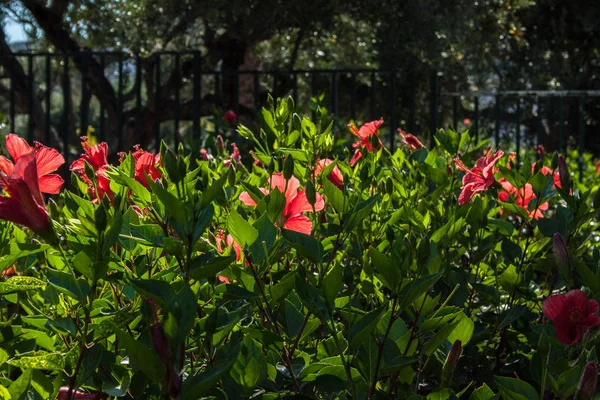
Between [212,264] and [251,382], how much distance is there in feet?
0.43

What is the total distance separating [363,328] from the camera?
0.94 metres

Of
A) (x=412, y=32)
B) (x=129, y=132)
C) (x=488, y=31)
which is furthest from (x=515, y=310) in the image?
(x=488, y=31)

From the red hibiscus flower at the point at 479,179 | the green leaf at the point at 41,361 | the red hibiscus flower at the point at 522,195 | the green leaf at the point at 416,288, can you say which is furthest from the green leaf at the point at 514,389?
the red hibiscus flower at the point at 522,195

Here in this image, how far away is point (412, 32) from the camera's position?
7.50 metres

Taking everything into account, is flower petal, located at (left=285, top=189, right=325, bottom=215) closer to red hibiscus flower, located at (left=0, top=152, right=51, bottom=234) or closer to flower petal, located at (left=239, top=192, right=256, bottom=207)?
flower petal, located at (left=239, top=192, right=256, bottom=207)

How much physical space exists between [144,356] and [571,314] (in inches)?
22.1

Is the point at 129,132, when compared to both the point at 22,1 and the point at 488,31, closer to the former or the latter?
the point at 22,1

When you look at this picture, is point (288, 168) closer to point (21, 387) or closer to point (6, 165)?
point (6, 165)

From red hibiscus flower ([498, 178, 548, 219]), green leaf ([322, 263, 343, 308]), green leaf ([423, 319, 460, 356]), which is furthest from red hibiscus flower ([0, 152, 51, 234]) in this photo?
red hibiscus flower ([498, 178, 548, 219])

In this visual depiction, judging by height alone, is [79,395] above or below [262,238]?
below

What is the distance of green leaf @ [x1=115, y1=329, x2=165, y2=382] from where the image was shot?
80 centimetres

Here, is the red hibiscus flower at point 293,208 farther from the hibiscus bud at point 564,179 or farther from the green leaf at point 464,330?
the hibiscus bud at point 564,179

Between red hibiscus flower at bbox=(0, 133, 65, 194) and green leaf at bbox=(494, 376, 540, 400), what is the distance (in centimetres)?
62

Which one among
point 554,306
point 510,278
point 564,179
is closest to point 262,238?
point 554,306
